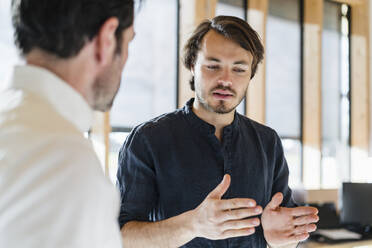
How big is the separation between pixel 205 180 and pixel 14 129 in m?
0.98

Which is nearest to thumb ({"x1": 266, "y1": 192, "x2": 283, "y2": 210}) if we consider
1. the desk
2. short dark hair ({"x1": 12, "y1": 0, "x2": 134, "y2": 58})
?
short dark hair ({"x1": 12, "y1": 0, "x2": 134, "y2": 58})

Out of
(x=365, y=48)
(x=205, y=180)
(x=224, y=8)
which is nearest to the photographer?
(x=205, y=180)

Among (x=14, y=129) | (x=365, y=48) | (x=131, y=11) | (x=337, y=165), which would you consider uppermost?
(x=365, y=48)

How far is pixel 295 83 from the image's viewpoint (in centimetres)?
531

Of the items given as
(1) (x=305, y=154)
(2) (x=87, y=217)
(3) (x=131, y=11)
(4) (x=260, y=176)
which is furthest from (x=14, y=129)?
(1) (x=305, y=154)

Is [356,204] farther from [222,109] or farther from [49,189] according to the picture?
[49,189]

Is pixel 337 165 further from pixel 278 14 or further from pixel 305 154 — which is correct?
pixel 278 14

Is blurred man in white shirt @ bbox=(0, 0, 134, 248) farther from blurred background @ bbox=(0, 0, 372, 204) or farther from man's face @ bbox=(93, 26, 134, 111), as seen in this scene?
blurred background @ bbox=(0, 0, 372, 204)

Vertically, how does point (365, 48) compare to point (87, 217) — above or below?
above

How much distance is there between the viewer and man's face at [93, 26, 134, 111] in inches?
31.6

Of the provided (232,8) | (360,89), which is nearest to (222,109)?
(232,8)

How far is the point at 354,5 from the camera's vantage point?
5664mm

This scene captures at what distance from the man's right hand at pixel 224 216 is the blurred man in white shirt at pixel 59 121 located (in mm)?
477

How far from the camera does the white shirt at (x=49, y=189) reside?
588 millimetres
